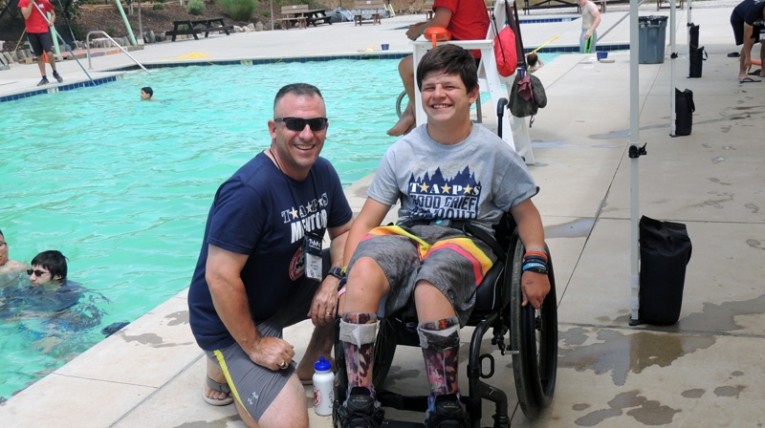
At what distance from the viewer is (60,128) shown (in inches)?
501

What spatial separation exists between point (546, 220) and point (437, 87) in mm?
2797

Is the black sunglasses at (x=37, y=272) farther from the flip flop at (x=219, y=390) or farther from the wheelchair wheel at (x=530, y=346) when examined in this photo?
the wheelchair wheel at (x=530, y=346)

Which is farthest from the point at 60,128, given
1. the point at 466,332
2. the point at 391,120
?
the point at 466,332

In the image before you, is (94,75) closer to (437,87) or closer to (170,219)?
(170,219)

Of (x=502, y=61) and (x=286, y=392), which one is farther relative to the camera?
(x=502, y=61)

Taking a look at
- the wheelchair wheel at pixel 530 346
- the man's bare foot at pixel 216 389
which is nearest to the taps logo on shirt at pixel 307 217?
the man's bare foot at pixel 216 389

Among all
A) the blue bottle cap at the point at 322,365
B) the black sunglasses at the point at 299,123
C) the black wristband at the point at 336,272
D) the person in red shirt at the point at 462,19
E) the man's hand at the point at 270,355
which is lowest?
the blue bottle cap at the point at 322,365

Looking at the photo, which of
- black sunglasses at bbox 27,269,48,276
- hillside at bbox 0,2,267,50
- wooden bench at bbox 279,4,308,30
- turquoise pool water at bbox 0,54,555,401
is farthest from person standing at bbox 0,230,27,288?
wooden bench at bbox 279,4,308,30

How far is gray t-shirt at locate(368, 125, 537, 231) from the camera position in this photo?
3037 mm

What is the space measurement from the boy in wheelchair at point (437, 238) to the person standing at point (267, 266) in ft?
0.74

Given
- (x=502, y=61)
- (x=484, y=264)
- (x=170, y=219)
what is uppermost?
(x=502, y=61)

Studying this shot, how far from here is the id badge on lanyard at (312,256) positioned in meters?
3.19

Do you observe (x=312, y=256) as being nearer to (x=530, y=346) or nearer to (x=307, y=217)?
(x=307, y=217)

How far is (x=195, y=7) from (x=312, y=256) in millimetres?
33052
